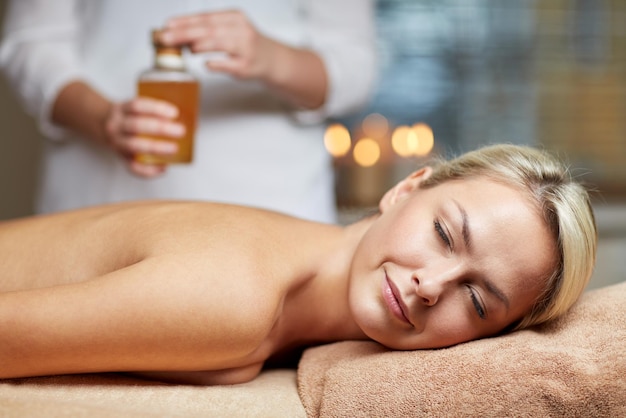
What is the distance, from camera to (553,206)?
4.09 ft

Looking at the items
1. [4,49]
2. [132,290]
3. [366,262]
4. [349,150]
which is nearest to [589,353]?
[366,262]

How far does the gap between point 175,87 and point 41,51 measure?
520mm

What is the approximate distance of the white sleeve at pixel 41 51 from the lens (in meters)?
1.89

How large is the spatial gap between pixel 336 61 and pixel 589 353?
41.8 inches

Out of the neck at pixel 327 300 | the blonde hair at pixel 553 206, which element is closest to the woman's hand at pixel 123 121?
the neck at pixel 327 300

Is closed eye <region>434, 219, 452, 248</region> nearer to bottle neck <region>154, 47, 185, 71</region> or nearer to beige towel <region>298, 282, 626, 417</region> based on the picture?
beige towel <region>298, 282, 626, 417</region>

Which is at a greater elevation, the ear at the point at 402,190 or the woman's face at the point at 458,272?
the ear at the point at 402,190

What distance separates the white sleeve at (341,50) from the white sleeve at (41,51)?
0.57 m

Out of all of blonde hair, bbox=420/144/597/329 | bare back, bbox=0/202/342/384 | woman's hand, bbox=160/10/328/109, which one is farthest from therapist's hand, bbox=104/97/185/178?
blonde hair, bbox=420/144/597/329

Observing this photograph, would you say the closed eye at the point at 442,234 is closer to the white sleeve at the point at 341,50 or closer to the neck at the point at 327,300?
the neck at the point at 327,300

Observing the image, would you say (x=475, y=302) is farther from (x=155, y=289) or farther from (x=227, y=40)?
(x=227, y=40)

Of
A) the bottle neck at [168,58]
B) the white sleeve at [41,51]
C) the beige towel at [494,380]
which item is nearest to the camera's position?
the beige towel at [494,380]

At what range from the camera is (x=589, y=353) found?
1111 millimetres

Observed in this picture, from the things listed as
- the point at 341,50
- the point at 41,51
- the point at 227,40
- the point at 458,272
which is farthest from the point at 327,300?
the point at 41,51
